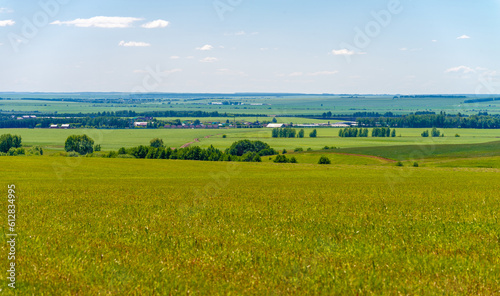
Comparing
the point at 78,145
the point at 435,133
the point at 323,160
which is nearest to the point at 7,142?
the point at 78,145

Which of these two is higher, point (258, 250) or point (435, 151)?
point (258, 250)

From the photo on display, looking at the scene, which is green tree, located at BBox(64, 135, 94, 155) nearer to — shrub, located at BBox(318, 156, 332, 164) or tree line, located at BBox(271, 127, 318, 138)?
shrub, located at BBox(318, 156, 332, 164)

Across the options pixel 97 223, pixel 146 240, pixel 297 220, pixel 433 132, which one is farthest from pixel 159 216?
pixel 433 132

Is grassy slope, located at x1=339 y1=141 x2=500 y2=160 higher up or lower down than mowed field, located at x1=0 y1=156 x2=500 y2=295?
lower down

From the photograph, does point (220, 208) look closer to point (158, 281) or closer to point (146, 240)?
point (146, 240)

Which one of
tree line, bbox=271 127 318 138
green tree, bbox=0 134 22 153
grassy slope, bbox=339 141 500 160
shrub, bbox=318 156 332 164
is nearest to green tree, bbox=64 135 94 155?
green tree, bbox=0 134 22 153

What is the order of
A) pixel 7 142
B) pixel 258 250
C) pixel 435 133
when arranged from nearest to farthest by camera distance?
pixel 258 250
pixel 7 142
pixel 435 133

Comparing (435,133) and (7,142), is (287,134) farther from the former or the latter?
(7,142)

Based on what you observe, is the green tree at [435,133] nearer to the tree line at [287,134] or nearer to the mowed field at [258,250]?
the tree line at [287,134]

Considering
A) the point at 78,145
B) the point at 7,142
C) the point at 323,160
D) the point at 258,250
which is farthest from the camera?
the point at 7,142

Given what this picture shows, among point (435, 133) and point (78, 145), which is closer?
point (78, 145)

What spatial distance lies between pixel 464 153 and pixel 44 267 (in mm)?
122334

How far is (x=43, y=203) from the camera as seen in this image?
19828 millimetres

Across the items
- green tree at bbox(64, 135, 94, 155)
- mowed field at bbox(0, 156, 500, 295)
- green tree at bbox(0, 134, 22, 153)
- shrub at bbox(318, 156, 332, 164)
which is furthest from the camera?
green tree at bbox(0, 134, 22, 153)
